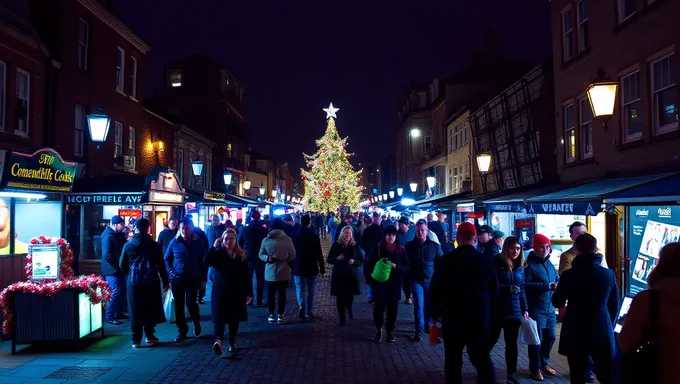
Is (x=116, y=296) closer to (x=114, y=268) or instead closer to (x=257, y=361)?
(x=114, y=268)

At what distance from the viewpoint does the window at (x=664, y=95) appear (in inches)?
429

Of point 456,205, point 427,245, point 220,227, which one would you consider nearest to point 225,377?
point 427,245

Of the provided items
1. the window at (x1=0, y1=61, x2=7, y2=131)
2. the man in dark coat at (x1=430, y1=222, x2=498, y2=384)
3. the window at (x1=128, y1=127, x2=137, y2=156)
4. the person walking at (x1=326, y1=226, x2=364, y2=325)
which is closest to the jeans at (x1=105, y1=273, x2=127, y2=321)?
the person walking at (x1=326, y1=226, x2=364, y2=325)

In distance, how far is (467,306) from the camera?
5879mm

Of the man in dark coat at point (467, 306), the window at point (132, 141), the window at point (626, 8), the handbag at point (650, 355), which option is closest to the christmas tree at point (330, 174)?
the window at point (132, 141)

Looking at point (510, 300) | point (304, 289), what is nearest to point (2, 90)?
point (304, 289)

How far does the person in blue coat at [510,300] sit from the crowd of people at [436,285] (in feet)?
0.04

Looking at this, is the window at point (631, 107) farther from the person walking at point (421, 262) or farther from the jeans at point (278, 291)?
the jeans at point (278, 291)

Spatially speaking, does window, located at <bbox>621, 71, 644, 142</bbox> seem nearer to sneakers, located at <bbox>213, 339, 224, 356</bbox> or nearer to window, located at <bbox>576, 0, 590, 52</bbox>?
window, located at <bbox>576, 0, 590, 52</bbox>

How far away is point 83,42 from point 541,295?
18174mm

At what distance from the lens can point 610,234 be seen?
38.7 ft

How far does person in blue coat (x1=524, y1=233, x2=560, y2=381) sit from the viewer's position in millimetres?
7363

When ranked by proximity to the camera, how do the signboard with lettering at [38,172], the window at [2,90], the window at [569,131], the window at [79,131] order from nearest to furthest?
1. the signboard with lettering at [38,172]
2. the window at [2,90]
3. the window at [569,131]
4. the window at [79,131]

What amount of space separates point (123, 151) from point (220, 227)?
10661 millimetres
